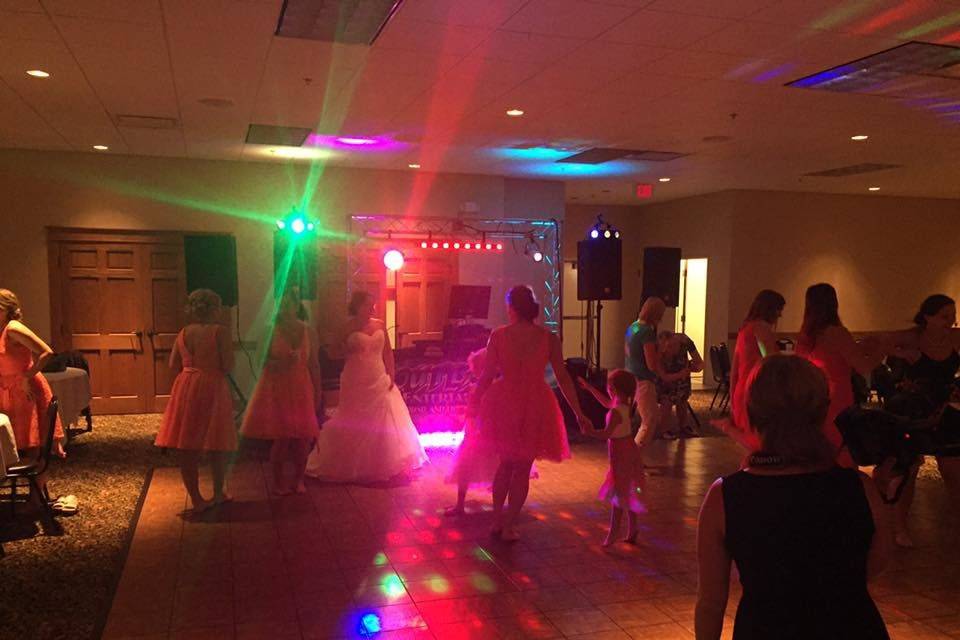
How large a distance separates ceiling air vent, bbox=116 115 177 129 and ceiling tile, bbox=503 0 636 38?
4.02 meters

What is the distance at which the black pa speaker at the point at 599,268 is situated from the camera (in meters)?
8.39

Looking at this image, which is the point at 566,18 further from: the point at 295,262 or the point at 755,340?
the point at 295,262

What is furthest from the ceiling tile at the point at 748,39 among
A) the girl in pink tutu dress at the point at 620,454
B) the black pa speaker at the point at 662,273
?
the black pa speaker at the point at 662,273

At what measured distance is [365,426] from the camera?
5.84m

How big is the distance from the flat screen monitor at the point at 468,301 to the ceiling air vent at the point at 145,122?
3896 mm

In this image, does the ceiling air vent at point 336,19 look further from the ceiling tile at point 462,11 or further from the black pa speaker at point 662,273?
the black pa speaker at point 662,273

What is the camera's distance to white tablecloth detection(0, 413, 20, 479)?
4258mm

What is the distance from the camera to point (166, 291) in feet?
29.4

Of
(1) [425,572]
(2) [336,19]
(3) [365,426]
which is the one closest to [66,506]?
(3) [365,426]

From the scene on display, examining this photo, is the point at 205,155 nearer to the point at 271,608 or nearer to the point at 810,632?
the point at 271,608

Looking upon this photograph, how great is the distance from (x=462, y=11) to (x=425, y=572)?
10.0 ft

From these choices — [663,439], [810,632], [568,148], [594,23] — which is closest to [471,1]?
[594,23]

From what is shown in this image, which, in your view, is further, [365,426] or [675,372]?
[675,372]

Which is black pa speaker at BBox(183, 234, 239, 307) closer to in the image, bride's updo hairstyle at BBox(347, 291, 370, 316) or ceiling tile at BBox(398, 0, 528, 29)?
bride's updo hairstyle at BBox(347, 291, 370, 316)
